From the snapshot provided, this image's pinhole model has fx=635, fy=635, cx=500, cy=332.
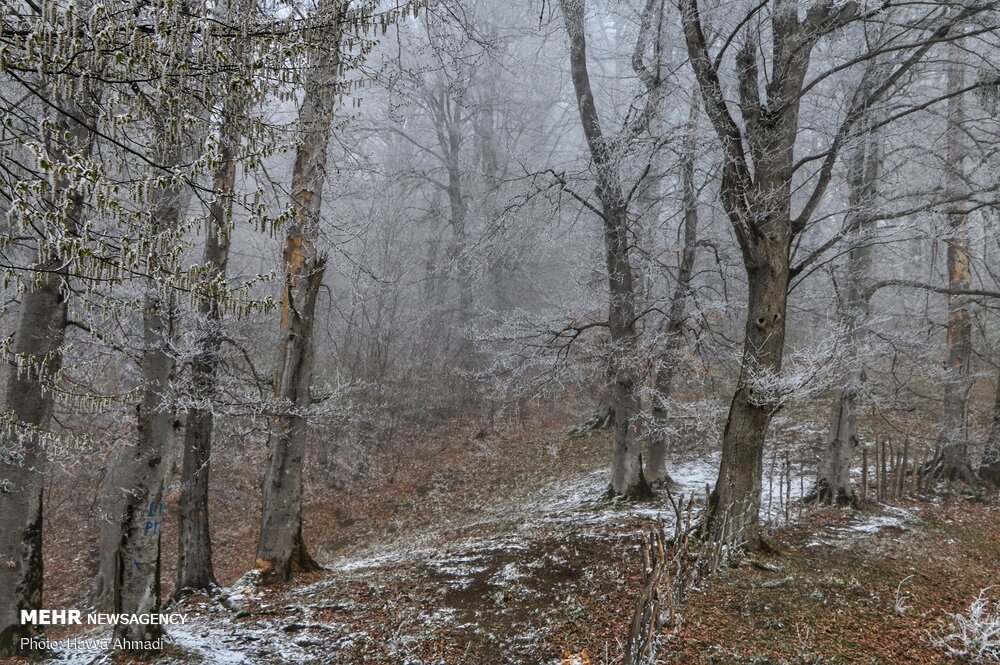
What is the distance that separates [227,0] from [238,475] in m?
13.0

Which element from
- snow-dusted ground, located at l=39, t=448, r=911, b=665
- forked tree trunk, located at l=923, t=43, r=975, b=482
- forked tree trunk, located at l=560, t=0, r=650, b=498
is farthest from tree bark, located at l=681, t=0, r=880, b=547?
forked tree trunk, located at l=923, t=43, r=975, b=482

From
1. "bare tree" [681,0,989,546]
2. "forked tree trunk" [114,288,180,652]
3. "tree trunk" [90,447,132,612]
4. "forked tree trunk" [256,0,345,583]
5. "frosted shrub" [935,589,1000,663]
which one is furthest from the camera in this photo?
"tree trunk" [90,447,132,612]

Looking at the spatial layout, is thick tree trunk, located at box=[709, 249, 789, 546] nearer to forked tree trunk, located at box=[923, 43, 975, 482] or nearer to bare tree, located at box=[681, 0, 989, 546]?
bare tree, located at box=[681, 0, 989, 546]

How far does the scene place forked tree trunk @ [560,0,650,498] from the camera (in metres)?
10.5

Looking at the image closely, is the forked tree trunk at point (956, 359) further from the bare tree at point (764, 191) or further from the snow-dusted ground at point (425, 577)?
the bare tree at point (764, 191)

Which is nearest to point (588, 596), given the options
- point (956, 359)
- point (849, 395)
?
point (849, 395)

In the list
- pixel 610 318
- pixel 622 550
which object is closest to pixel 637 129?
pixel 610 318

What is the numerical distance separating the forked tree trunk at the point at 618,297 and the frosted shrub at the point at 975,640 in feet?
19.2

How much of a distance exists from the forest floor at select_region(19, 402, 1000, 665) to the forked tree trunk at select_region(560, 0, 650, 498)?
723mm

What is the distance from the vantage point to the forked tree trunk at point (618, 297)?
10.5 meters

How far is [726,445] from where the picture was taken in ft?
24.3

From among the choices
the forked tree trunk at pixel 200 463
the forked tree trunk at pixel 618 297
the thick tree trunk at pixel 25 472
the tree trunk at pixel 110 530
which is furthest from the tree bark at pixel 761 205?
the tree trunk at pixel 110 530

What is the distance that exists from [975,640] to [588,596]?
125 inches

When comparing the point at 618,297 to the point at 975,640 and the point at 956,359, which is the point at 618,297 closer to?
the point at 956,359
